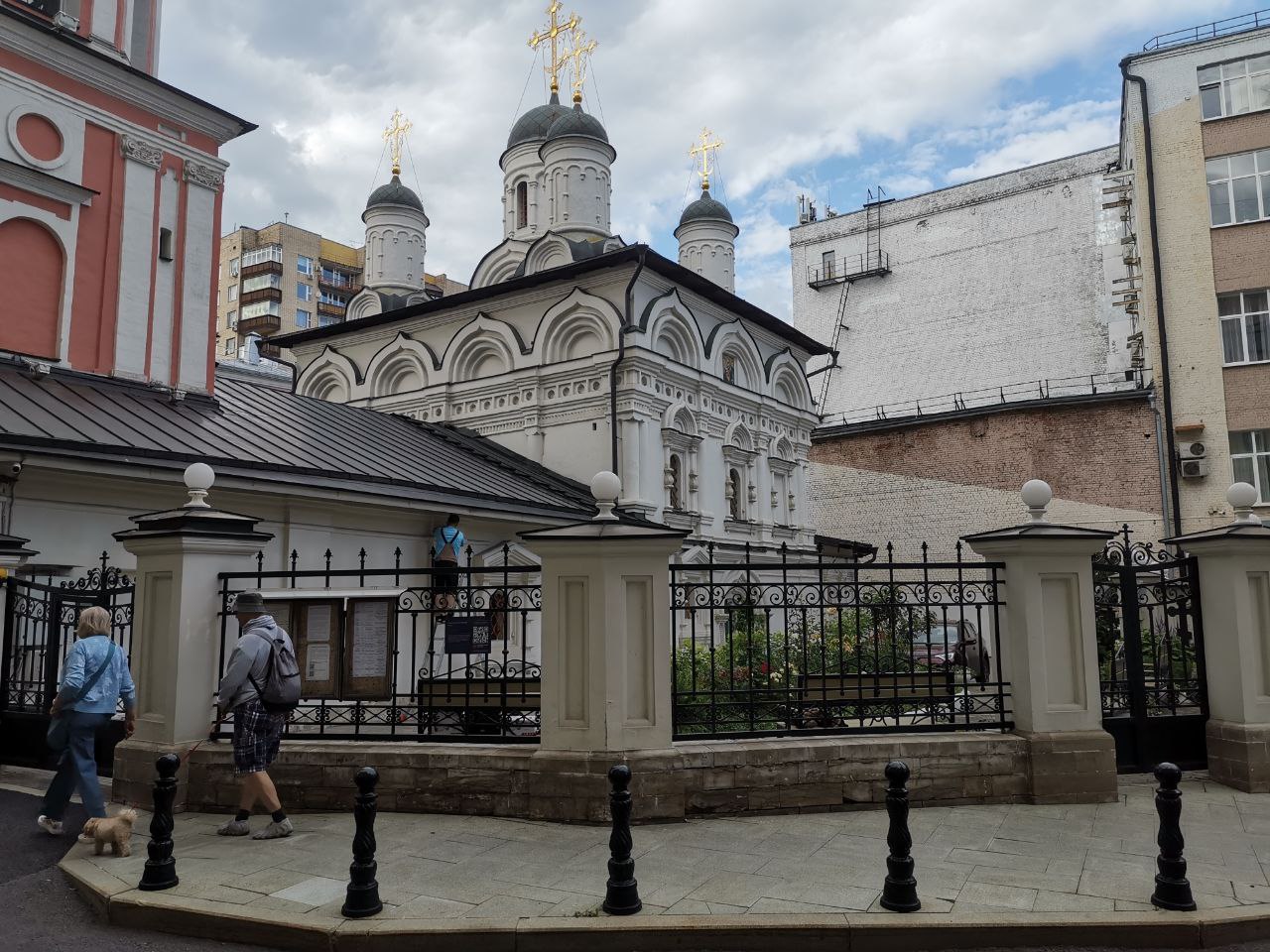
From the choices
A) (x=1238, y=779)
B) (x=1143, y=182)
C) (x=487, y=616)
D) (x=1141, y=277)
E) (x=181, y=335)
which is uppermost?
(x=1143, y=182)

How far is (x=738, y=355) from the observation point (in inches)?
1038

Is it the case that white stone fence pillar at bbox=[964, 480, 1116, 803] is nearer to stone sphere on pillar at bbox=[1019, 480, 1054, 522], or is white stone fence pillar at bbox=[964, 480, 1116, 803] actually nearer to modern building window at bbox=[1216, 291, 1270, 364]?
stone sphere on pillar at bbox=[1019, 480, 1054, 522]

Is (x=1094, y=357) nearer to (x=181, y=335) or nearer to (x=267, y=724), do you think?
(x=181, y=335)

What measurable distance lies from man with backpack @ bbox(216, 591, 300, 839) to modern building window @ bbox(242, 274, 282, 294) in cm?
5874

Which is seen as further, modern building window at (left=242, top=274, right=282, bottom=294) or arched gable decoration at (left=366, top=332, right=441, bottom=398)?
modern building window at (left=242, top=274, right=282, bottom=294)

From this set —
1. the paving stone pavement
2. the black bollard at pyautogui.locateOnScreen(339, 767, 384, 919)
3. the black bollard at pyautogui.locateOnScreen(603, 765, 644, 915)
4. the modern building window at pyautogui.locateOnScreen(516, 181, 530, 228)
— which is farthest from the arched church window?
the black bollard at pyautogui.locateOnScreen(339, 767, 384, 919)

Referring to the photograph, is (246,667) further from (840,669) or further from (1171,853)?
(1171,853)

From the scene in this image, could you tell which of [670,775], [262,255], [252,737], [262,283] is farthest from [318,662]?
[262,255]

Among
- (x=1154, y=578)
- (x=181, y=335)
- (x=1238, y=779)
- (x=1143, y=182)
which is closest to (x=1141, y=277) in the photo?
(x=1143, y=182)

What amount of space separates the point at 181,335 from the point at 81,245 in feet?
6.37

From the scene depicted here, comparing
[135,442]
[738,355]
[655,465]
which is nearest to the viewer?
[135,442]

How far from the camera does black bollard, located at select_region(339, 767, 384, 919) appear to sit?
5289mm

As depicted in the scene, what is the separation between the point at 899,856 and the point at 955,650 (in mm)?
5197

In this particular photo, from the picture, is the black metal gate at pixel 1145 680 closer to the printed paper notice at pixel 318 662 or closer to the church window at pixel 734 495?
the printed paper notice at pixel 318 662
